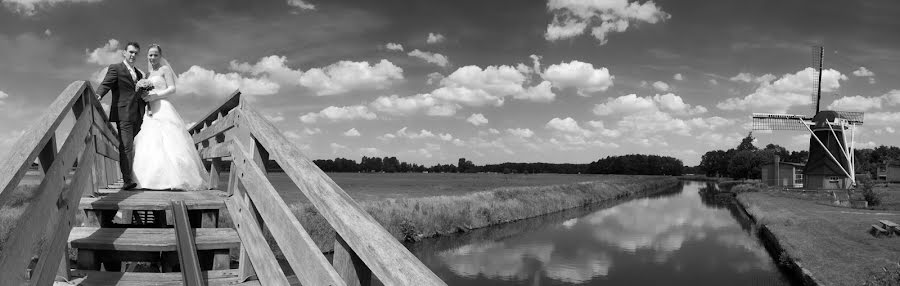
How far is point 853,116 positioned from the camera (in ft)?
190

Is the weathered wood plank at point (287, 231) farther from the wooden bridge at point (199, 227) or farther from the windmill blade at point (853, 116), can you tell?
the windmill blade at point (853, 116)

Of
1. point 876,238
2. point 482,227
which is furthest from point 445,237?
point 876,238

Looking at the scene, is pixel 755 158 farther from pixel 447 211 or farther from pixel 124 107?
pixel 124 107

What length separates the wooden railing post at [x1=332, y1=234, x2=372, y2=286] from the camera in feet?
8.75

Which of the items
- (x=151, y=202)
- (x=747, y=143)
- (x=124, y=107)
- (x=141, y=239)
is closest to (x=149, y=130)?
(x=124, y=107)

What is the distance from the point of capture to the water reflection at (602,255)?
1903cm

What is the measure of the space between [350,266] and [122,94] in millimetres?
6721

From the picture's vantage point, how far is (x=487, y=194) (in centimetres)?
3825

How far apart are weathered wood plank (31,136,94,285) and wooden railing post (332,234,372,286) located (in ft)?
7.26

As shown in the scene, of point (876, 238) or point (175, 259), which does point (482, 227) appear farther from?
point (175, 259)

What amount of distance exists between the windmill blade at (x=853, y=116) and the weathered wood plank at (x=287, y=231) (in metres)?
65.4

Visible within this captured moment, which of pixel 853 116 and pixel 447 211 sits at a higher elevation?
pixel 853 116

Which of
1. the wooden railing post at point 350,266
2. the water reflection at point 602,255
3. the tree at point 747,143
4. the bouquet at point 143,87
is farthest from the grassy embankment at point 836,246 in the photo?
the tree at point 747,143

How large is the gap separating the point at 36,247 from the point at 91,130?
3469 millimetres
